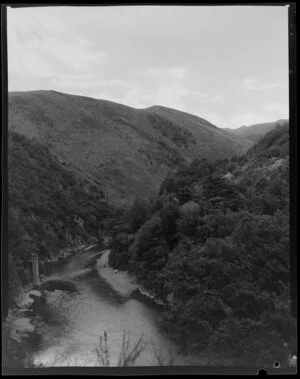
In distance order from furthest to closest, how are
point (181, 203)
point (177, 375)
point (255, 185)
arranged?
point (255, 185)
point (181, 203)
point (177, 375)

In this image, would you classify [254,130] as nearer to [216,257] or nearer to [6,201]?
[216,257]

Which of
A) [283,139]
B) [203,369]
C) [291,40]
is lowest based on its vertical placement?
[203,369]

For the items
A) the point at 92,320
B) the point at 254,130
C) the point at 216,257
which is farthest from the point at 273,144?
the point at 92,320

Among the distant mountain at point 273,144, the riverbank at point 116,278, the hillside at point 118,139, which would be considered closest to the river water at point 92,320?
the riverbank at point 116,278

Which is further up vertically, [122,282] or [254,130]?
[254,130]

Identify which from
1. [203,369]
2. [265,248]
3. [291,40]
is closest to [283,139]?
[265,248]

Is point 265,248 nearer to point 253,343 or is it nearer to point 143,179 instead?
point 253,343

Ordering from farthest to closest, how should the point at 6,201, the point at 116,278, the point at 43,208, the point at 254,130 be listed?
the point at 254,130 → the point at 116,278 → the point at 43,208 → the point at 6,201
